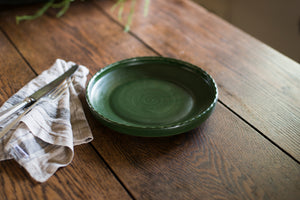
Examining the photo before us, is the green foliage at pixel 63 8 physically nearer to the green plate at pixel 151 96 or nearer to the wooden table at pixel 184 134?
the wooden table at pixel 184 134

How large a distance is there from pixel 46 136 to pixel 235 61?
1.93 ft

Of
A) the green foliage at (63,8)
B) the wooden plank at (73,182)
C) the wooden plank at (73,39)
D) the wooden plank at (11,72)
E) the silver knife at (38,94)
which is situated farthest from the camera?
the green foliage at (63,8)

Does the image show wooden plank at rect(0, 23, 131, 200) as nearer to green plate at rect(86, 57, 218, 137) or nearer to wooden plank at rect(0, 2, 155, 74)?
green plate at rect(86, 57, 218, 137)

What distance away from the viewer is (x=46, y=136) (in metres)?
0.70

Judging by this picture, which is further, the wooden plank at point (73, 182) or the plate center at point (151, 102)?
the plate center at point (151, 102)

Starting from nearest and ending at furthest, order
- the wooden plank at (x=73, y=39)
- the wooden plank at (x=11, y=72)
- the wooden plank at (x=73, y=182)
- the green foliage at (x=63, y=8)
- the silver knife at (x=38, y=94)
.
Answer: the wooden plank at (x=73, y=182) < the silver knife at (x=38, y=94) < the wooden plank at (x=11, y=72) < the wooden plank at (x=73, y=39) < the green foliage at (x=63, y=8)

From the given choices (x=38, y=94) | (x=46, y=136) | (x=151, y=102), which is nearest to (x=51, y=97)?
(x=38, y=94)

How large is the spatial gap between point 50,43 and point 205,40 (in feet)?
1.65

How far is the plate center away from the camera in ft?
2.54

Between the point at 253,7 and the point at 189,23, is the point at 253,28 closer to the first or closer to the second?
the point at 253,7

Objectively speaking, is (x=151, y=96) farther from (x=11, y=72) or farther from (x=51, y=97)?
(x=11, y=72)


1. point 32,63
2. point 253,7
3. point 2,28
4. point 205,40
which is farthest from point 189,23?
point 253,7

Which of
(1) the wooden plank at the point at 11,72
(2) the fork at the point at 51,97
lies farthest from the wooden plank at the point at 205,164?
(1) the wooden plank at the point at 11,72

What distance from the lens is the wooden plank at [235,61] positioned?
79cm
